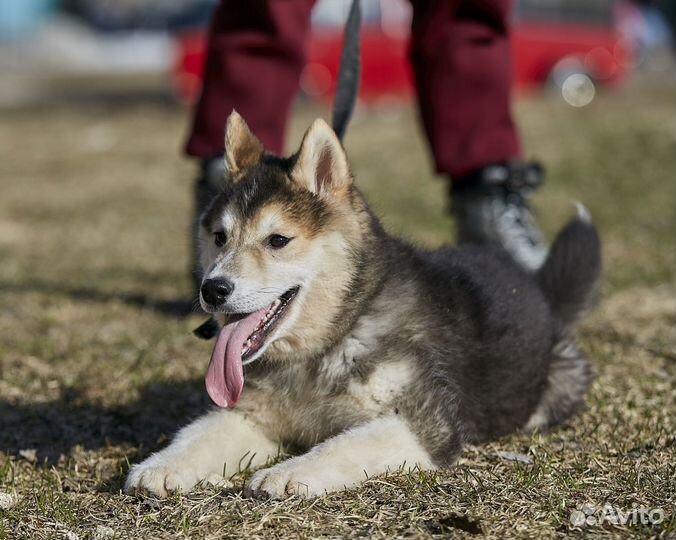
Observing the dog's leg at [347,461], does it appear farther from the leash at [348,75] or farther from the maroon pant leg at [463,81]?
the maroon pant leg at [463,81]

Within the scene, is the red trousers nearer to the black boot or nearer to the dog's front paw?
the black boot

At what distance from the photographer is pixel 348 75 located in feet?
13.6

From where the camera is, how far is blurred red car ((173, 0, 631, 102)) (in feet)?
48.5

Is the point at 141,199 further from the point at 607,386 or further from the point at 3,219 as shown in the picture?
the point at 607,386

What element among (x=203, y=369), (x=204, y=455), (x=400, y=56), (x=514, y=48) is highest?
(x=204, y=455)

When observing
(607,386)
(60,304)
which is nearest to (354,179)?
(607,386)

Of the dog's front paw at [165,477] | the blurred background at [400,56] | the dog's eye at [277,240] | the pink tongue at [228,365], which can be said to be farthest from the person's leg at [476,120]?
the blurred background at [400,56]

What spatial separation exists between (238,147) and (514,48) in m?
13.3

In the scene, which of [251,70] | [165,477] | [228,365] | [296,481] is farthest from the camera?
[251,70]

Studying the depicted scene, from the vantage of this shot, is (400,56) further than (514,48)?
No

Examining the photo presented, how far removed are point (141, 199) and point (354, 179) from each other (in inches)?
270

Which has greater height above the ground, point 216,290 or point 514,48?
point 216,290

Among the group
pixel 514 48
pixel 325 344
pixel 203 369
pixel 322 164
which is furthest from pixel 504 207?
pixel 514 48

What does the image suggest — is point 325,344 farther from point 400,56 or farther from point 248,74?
point 400,56
